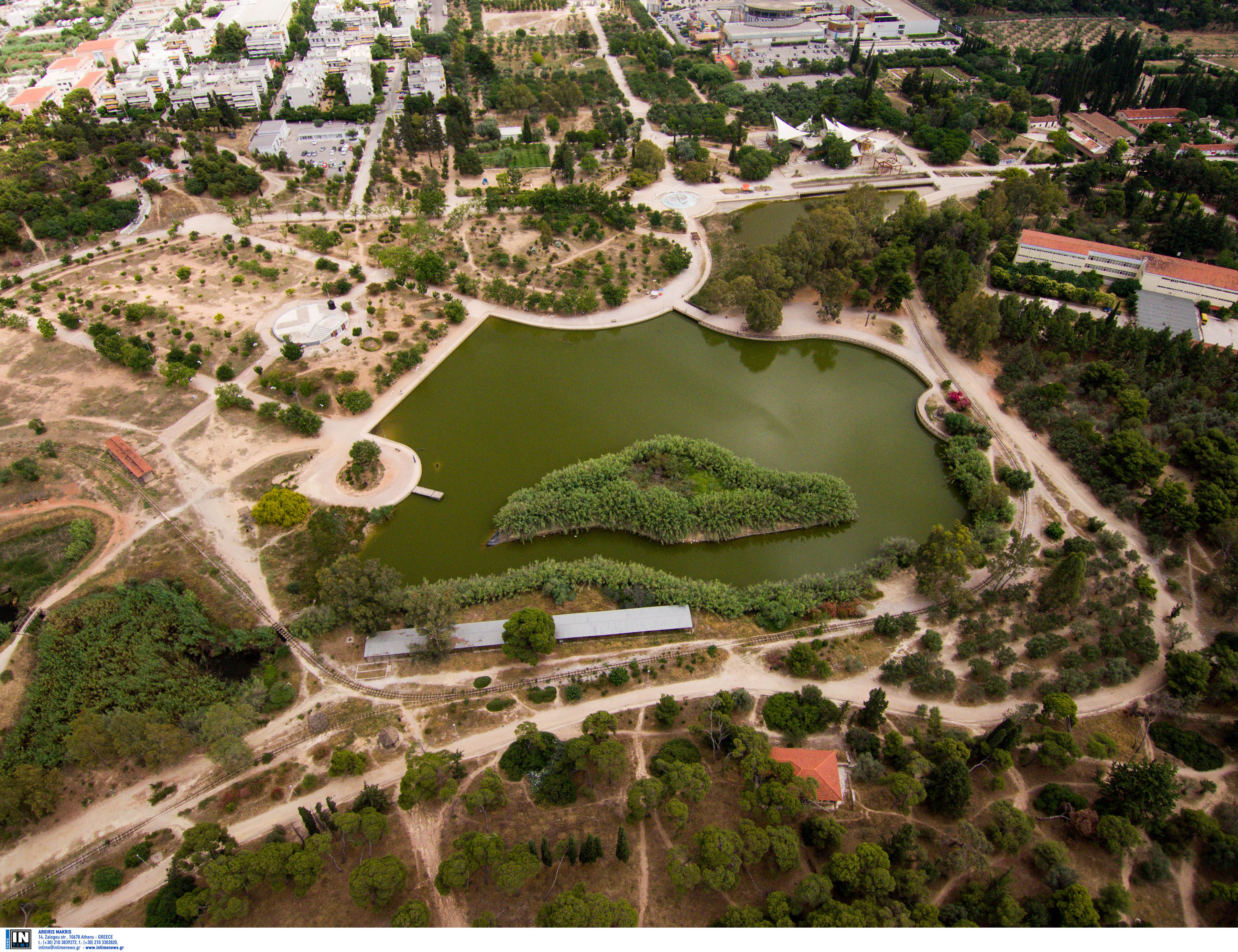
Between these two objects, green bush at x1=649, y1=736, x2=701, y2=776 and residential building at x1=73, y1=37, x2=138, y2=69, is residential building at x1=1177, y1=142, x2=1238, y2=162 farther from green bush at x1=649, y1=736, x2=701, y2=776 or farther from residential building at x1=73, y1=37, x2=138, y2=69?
residential building at x1=73, y1=37, x2=138, y2=69

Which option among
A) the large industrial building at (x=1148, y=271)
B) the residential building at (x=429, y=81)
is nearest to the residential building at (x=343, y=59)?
the residential building at (x=429, y=81)

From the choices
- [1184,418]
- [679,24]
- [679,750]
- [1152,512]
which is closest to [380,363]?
[679,750]

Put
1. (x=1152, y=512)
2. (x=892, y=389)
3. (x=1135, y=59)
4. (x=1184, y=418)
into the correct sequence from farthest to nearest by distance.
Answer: (x=1135, y=59)
(x=892, y=389)
(x=1184, y=418)
(x=1152, y=512)

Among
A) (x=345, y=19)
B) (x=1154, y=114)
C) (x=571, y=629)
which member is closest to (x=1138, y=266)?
(x=1154, y=114)

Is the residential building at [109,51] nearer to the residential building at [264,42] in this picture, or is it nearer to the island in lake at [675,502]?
the residential building at [264,42]

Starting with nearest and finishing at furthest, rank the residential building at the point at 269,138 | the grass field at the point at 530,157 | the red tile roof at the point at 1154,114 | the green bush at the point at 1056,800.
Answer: the green bush at the point at 1056,800, the residential building at the point at 269,138, the grass field at the point at 530,157, the red tile roof at the point at 1154,114

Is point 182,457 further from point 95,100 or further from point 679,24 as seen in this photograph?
point 679,24
